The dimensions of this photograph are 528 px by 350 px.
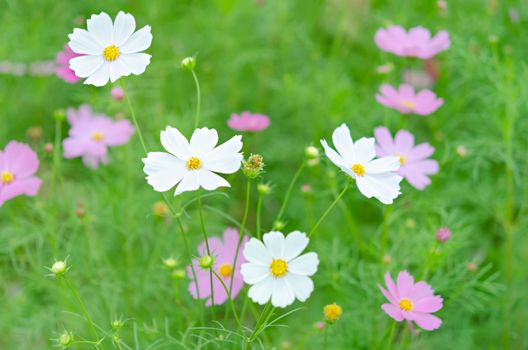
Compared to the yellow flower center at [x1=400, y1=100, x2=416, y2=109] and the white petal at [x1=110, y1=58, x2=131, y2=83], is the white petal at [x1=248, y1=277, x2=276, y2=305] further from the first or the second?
the yellow flower center at [x1=400, y1=100, x2=416, y2=109]

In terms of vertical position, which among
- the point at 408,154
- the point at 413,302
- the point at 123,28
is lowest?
the point at 413,302

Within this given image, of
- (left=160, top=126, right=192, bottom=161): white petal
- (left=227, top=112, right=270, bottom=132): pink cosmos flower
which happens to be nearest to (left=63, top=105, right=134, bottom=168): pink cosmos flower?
(left=227, top=112, right=270, bottom=132): pink cosmos flower

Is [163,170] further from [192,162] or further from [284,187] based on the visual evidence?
[284,187]

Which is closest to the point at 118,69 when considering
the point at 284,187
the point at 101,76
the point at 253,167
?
the point at 101,76

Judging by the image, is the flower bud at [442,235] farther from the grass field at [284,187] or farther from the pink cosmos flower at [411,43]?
the pink cosmos flower at [411,43]

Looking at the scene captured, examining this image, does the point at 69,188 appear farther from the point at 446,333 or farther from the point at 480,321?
the point at 480,321

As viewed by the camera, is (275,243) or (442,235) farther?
(442,235)

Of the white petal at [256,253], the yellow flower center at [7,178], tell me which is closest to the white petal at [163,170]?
the white petal at [256,253]

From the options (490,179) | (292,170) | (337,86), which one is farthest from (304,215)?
(490,179)
